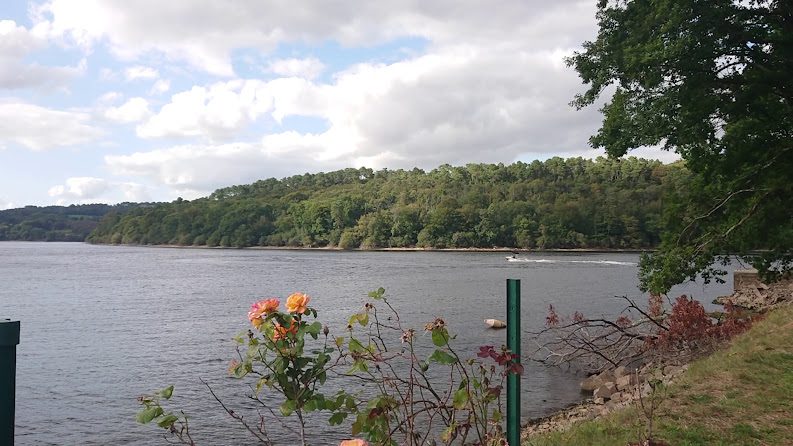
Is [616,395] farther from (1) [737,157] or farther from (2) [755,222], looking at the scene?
(1) [737,157]

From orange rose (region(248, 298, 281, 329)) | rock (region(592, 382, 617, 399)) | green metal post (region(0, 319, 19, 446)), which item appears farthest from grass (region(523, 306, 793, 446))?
green metal post (region(0, 319, 19, 446))

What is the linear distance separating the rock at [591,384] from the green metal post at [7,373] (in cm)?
1666

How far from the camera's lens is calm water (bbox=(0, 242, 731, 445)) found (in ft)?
54.8

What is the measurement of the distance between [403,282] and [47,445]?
4038cm

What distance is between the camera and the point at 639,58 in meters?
10.9

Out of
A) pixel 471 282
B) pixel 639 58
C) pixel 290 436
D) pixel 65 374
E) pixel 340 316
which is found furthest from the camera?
pixel 471 282

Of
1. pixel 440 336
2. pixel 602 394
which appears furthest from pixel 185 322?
pixel 440 336

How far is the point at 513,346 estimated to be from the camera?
3576 mm

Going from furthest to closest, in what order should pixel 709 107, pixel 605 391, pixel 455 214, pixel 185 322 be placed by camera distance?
pixel 455 214 < pixel 185 322 < pixel 605 391 < pixel 709 107

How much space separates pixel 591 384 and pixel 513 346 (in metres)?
15.3

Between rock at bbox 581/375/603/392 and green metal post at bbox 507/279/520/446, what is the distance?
14698 mm

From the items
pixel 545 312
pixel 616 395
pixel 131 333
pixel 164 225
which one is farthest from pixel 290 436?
pixel 164 225

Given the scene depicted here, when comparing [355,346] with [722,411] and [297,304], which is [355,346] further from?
[722,411]

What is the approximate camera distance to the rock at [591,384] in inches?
689
